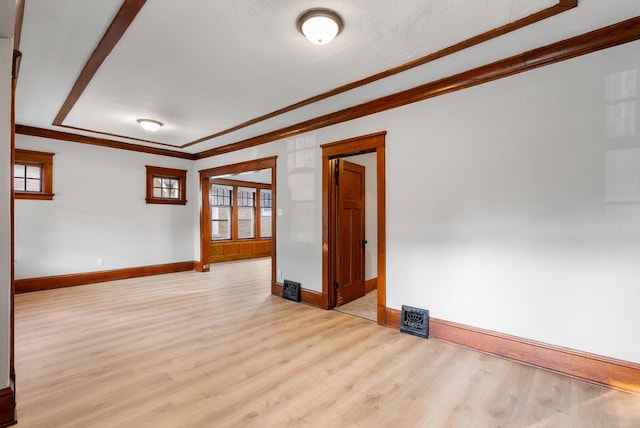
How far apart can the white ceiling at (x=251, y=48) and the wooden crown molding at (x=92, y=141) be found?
127cm

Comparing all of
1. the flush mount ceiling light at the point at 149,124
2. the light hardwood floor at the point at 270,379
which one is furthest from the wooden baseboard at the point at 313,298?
the flush mount ceiling light at the point at 149,124

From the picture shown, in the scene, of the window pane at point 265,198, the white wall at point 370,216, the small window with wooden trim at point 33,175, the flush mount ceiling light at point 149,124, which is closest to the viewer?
the flush mount ceiling light at point 149,124

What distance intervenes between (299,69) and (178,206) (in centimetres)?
521

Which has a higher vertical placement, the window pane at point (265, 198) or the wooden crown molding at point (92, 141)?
the wooden crown molding at point (92, 141)

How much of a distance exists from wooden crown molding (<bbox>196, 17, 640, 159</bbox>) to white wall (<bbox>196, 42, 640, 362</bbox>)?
0.23 ft

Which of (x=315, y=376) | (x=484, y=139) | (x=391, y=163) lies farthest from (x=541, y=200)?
(x=315, y=376)

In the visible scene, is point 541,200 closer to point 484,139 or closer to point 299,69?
point 484,139

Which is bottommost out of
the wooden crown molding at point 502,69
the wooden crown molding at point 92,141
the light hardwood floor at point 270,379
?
the light hardwood floor at point 270,379

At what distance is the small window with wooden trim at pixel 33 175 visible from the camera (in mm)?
5023

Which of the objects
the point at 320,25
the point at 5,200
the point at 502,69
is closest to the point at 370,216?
the point at 502,69

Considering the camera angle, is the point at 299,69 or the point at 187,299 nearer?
the point at 299,69

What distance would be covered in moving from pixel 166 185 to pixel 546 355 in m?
7.21

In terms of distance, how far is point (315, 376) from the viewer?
2.43 meters

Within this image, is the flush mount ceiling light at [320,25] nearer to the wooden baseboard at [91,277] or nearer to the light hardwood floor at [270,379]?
the light hardwood floor at [270,379]
